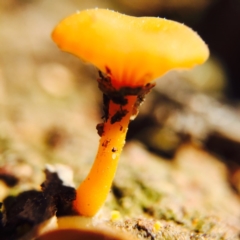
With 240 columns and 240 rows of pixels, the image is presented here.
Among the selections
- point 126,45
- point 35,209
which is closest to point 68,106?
point 35,209

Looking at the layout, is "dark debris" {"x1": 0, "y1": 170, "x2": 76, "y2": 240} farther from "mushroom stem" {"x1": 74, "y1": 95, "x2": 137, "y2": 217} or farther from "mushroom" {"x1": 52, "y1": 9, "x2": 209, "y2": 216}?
"mushroom" {"x1": 52, "y1": 9, "x2": 209, "y2": 216}

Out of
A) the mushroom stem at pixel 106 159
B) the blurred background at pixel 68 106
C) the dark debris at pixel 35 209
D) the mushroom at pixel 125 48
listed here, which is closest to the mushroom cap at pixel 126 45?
the mushroom at pixel 125 48

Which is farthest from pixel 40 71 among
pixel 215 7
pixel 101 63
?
pixel 215 7

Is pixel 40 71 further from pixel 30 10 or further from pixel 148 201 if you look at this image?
pixel 148 201

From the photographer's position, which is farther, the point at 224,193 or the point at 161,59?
the point at 224,193

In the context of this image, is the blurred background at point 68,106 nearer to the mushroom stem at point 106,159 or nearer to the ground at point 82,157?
the ground at point 82,157

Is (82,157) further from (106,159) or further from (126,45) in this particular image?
(126,45)
